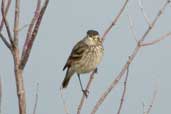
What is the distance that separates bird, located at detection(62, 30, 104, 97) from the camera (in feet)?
22.4

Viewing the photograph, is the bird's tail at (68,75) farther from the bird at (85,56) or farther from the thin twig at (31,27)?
the thin twig at (31,27)

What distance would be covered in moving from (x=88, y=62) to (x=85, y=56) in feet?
0.60

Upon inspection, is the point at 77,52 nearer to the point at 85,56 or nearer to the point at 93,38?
the point at 85,56

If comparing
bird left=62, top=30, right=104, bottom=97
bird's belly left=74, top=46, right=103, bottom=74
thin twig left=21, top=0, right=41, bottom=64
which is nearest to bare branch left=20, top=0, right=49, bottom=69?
thin twig left=21, top=0, right=41, bottom=64

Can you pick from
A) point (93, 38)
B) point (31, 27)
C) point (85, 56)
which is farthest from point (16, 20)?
point (85, 56)

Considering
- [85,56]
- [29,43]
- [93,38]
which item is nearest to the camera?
[29,43]

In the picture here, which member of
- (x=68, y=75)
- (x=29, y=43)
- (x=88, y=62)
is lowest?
(x=68, y=75)

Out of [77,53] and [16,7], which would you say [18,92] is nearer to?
[16,7]

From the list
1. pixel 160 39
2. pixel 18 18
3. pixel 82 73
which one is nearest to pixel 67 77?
pixel 82 73

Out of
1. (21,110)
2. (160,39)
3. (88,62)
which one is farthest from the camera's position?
(88,62)

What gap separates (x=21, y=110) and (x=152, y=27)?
1.07 meters

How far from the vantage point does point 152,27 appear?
310 cm

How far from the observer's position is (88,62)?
22.9ft

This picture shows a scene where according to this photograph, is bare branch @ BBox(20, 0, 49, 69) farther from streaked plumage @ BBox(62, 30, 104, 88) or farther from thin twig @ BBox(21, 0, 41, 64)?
streaked plumage @ BBox(62, 30, 104, 88)
